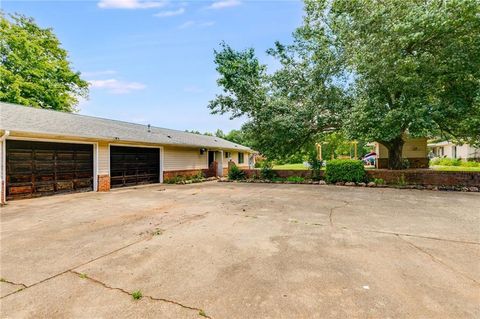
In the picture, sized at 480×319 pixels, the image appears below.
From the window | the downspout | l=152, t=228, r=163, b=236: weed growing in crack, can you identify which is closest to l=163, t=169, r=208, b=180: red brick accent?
the window

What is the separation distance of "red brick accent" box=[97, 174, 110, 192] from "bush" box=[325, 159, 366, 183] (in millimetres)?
10379

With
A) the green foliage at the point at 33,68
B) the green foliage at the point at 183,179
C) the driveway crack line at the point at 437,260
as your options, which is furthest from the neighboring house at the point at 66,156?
the driveway crack line at the point at 437,260

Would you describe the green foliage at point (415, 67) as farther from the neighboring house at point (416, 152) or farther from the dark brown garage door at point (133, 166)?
the dark brown garage door at point (133, 166)

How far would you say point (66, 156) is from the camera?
30.5ft

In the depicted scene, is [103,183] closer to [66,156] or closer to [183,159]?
[66,156]

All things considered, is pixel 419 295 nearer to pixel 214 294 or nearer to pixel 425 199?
pixel 214 294

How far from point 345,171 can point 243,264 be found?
9861 mm

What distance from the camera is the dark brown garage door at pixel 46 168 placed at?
795cm

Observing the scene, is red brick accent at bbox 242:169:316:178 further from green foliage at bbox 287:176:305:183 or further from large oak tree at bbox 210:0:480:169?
large oak tree at bbox 210:0:480:169

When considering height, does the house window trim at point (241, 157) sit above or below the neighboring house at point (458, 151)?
below

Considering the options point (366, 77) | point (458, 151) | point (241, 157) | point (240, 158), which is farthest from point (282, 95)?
point (458, 151)

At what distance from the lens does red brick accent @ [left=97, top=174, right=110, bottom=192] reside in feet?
A: 33.7

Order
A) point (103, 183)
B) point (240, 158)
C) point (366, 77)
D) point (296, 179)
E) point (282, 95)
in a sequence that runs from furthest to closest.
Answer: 1. point (240, 158)
2. point (296, 179)
3. point (282, 95)
4. point (103, 183)
5. point (366, 77)

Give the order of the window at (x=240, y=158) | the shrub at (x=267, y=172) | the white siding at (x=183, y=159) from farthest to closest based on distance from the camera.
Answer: the window at (x=240, y=158) < the white siding at (x=183, y=159) < the shrub at (x=267, y=172)
